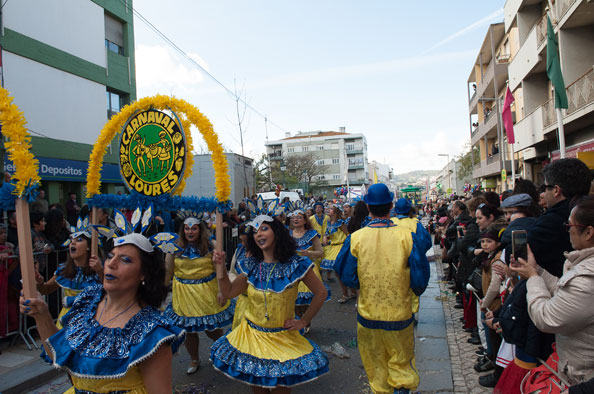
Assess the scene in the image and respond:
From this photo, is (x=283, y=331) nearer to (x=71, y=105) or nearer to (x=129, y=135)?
(x=129, y=135)

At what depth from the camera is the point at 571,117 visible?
1343 cm

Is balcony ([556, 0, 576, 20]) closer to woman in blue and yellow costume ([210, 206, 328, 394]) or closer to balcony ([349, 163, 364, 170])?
woman in blue and yellow costume ([210, 206, 328, 394])

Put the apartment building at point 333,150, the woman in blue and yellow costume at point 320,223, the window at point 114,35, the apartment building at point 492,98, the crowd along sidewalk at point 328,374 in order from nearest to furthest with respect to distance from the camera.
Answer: the crowd along sidewalk at point 328,374 < the woman in blue and yellow costume at point 320,223 < the window at point 114,35 < the apartment building at point 492,98 < the apartment building at point 333,150

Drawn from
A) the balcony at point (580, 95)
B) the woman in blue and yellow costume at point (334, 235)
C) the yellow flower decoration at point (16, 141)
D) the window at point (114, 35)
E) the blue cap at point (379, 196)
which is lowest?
the woman in blue and yellow costume at point (334, 235)

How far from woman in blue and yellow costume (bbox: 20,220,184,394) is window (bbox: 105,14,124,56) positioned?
19767 mm

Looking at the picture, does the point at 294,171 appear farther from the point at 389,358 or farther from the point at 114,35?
the point at 389,358

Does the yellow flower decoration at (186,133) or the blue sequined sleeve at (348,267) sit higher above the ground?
the yellow flower decoration at (186,133)

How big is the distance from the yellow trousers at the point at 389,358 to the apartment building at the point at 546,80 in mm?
10089

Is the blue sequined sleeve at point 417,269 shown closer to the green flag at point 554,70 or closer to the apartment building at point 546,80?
the green flag at point 554,70

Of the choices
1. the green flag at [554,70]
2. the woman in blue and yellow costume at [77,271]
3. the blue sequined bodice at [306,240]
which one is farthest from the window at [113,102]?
the green flag at [554,70]

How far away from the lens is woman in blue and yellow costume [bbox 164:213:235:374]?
5203 mm

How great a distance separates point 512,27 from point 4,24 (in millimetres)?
23482

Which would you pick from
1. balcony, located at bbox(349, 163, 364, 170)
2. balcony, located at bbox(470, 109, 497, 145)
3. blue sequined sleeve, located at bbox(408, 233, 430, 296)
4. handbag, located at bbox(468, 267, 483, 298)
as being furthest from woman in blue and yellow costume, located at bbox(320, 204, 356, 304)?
balcony, located at bbox(349, 163, 364, 170)

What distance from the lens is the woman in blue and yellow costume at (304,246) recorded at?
6465 mm
